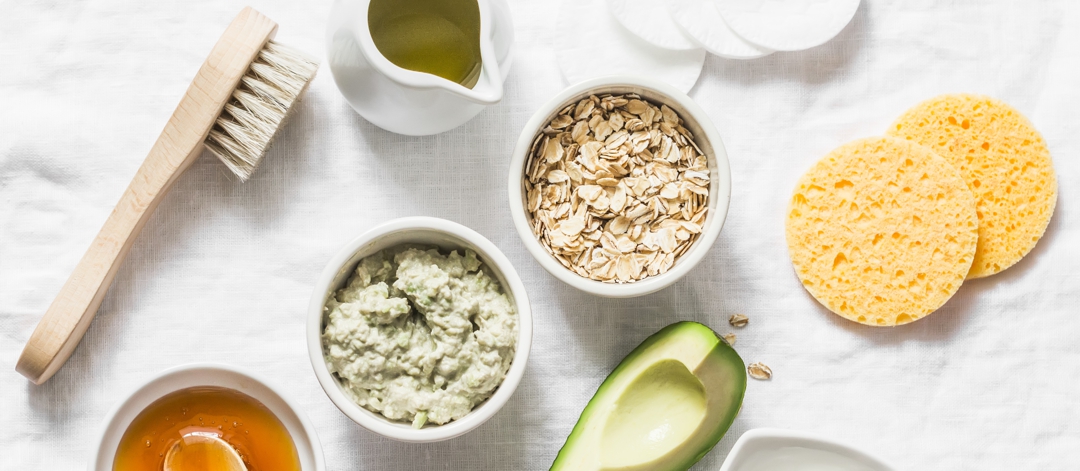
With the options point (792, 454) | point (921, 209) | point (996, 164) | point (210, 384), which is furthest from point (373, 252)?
point (996, 164)

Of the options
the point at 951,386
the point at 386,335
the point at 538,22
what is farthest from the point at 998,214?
the point at 386,335

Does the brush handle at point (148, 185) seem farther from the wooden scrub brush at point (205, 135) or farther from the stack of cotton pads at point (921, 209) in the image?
the stack of cotton pads at point (921, 209)

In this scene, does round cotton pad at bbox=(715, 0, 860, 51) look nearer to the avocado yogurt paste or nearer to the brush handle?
the avocado yogurt paste

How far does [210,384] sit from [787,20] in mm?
943

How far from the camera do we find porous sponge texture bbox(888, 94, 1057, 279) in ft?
3.85

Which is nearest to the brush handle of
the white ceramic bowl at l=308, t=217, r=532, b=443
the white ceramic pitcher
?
the white ceramic pitcher

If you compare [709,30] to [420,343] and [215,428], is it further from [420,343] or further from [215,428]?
[215,428]

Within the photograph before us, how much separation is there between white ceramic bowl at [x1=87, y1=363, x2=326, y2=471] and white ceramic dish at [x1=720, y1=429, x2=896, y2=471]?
1.72 feet

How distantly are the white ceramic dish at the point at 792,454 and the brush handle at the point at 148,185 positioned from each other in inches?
32.7

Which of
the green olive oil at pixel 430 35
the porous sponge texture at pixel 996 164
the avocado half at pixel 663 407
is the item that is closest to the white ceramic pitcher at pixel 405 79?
the green olive oil at pixel 430 35

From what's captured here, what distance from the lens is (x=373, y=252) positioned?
100 centimetres

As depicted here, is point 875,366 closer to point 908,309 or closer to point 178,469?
point 908,309

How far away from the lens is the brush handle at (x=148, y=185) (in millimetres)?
1077

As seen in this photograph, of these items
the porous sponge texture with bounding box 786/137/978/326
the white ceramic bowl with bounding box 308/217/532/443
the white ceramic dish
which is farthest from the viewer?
the porous sponge texture with bounding box 786/137/978/326
